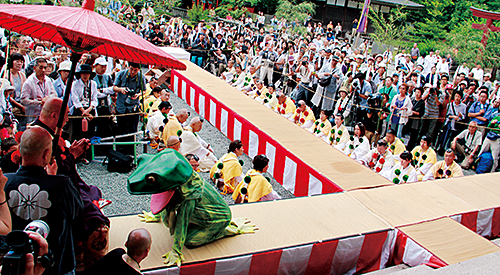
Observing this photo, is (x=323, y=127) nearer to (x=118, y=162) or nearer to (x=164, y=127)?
(x=164, y=127)

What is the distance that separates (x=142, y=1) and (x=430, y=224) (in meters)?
24.1

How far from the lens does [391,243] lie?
4168 millimetres

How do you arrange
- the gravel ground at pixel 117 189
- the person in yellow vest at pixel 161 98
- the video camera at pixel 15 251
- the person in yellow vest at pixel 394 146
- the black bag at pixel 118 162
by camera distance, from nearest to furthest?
1. the video camera at pixel 15 251
2. the gravel ground at pixel 117 189
3. the black bag at pixel 118 162
4. the person in yellow vest at pixel 394 146
5. the person in yellow vest at pixel 161 98

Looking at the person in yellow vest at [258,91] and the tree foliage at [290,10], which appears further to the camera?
the tree foliage at [290,10]

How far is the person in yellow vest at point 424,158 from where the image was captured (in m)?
6.50

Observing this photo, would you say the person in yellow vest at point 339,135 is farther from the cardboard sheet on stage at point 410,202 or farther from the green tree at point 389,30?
the green tree at point 389,30

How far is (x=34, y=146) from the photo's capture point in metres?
2.10

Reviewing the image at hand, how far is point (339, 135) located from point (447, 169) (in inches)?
86.7

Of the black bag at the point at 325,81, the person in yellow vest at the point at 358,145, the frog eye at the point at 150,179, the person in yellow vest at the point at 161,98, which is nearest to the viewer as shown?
the frog eye at the point at 150,179

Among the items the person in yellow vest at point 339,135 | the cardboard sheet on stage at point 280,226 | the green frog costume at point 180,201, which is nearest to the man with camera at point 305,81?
the person in yellow vest at point 339,135

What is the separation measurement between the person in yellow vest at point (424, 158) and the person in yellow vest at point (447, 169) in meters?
0.18

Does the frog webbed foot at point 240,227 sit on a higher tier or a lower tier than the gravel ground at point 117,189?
higher

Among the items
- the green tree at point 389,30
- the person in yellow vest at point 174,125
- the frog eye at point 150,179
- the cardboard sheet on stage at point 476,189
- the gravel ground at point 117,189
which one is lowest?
the gravel ground at point 117,189

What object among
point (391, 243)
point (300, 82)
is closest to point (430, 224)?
point (391, 243)
